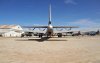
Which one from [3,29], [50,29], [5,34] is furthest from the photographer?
[3,29]

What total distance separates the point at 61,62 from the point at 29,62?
8.11 feet

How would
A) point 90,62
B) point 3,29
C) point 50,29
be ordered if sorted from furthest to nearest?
point 3,29
point 50,29
point 90,62

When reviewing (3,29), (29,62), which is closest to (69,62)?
(29,62)

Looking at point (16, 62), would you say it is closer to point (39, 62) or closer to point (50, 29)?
point (39, 62)

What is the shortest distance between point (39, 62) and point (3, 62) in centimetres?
275

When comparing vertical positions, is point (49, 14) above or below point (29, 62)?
above

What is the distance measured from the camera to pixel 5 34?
84.9 meters

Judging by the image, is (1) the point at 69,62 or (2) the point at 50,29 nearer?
(1) the point at 69,62

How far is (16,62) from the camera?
13.0 metres

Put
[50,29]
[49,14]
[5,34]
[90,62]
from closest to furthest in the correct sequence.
→ [90,62] → [50,29] → [49,14] → [5,34]

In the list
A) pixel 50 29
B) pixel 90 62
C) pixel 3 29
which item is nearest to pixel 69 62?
pixel 90 62

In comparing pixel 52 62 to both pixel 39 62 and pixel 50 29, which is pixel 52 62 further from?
pixel 50 29

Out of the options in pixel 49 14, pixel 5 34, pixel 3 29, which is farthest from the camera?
pixel 3 29

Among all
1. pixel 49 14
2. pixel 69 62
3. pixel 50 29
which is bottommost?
pixel 69 62
